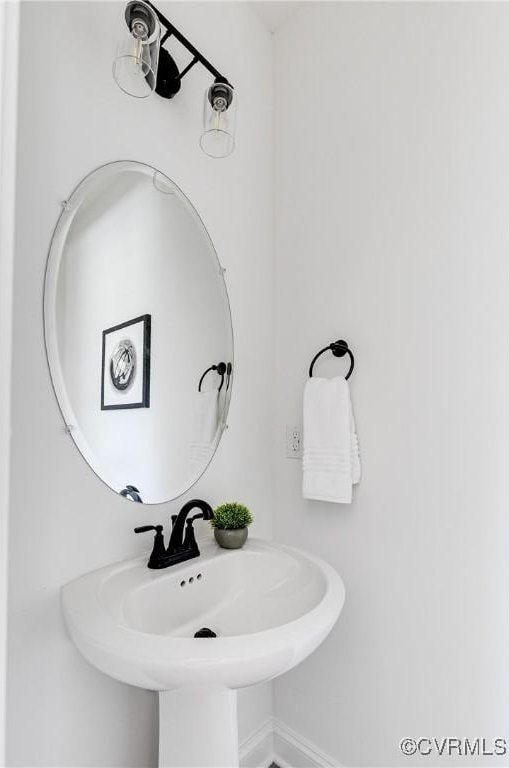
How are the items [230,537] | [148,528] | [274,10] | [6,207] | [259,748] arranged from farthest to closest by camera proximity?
[274,10] → [259,748] → [230,537] → [148,528] → [6,207]

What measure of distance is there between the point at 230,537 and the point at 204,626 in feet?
0.77

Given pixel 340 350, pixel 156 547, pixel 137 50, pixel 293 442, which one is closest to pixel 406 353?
pixel 340 350

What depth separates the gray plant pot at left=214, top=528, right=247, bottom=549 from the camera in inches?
47.4

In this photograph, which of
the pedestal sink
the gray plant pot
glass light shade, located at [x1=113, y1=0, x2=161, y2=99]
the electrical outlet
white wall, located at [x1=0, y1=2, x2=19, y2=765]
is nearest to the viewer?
the pedestal sink

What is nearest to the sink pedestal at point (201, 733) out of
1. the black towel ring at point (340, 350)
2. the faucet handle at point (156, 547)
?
the faucet handle at point (156, 547)

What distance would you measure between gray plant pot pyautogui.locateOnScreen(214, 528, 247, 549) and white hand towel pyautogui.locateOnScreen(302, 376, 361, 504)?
266 millimetres

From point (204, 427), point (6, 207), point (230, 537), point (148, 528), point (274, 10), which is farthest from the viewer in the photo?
point (274, 10)

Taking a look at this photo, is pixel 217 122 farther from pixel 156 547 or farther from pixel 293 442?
pixel 156 547

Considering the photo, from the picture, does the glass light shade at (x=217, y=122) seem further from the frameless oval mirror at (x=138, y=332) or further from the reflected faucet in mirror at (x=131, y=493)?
the reflected faucet in mirror at (x=131, y=493)

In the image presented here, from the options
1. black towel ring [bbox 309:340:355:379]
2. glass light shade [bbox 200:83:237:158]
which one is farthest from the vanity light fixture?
black towel ring [bbox 309:340:355:379]

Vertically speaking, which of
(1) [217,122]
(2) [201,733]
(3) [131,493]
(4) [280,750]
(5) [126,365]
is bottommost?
(4) [280,750]

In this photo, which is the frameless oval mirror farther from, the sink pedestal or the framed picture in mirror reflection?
the sink pedestal

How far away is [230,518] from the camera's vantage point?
1219 mm

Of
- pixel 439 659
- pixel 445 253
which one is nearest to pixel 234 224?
pixel 445 253
